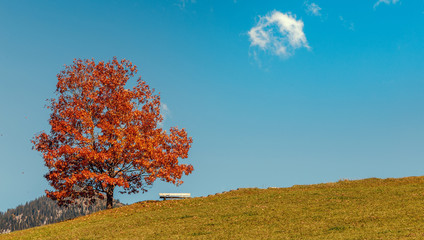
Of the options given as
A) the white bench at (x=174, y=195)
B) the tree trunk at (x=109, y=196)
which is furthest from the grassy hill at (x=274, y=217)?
the tree trunk at (x=109, y=196)

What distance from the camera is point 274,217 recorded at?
21953mm

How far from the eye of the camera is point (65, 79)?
33.1 m

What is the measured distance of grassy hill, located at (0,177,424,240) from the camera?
1800 cm

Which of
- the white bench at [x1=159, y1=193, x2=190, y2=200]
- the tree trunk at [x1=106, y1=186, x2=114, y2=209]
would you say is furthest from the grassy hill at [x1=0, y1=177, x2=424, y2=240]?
the tree trunk at [x1=106, y1=186, x2=114, y2=209]

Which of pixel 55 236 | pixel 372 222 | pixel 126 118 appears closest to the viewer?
pixel 372 222

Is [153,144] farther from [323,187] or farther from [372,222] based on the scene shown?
[372,222]

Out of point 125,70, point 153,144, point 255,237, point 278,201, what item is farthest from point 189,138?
point 255,237

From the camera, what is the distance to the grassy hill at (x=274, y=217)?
59.1ft

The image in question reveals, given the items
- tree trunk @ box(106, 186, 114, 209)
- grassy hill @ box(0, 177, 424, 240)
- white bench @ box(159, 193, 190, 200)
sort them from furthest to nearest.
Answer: white bench @ box(159, 193, 190, 200)
tree trunk @ box(106, 186, 114, 209)
grassy hill @ box(0, 177, 424, 240)

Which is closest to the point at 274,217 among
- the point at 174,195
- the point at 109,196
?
the point at 174,195

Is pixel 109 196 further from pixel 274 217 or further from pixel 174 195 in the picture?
pixel 274 217

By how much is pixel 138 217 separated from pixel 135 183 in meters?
7.64

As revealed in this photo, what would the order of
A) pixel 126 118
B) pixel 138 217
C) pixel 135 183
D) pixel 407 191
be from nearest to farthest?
pixel 138 217, pixel 407 191, pixel 126 118, pixel 135 183

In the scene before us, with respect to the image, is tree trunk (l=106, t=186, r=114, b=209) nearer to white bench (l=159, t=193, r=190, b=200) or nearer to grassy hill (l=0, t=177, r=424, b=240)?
grassy hill (l=0, t=177, r=424, b=240)
